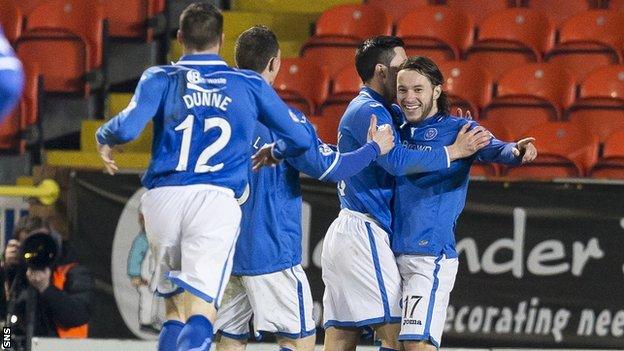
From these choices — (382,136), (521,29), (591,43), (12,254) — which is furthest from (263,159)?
(591,43)

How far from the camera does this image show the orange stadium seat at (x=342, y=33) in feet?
36.3

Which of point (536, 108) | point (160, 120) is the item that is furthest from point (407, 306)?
point (536, 108)

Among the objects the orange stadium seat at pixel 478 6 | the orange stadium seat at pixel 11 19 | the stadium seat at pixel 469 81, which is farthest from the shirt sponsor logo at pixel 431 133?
the orange stadium seat at pixel 11 19

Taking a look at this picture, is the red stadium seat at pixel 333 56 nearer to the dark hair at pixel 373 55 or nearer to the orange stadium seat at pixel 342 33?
the orange stadium seat at pixel 342 33

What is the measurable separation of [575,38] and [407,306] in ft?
17.8

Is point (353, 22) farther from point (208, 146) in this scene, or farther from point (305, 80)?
point (208, 146)

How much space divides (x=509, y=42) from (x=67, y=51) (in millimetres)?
3728

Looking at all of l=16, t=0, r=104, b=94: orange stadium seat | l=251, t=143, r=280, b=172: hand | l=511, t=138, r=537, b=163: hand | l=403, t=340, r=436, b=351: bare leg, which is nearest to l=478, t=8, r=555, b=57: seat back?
l=16, t=0, r=104, b=94: orange stadium seat

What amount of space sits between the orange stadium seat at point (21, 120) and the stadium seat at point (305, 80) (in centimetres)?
198

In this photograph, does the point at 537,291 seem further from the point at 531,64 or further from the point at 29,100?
the point at 29,100

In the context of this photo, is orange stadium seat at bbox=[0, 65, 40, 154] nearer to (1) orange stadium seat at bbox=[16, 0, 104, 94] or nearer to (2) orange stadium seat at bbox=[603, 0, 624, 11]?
(1) orange stadium seat at bbox=[16, 0, 104, 94]

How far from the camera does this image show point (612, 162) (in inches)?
377

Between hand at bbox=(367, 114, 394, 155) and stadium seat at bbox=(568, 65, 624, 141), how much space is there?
4.57 m

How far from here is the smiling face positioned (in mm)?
6047
